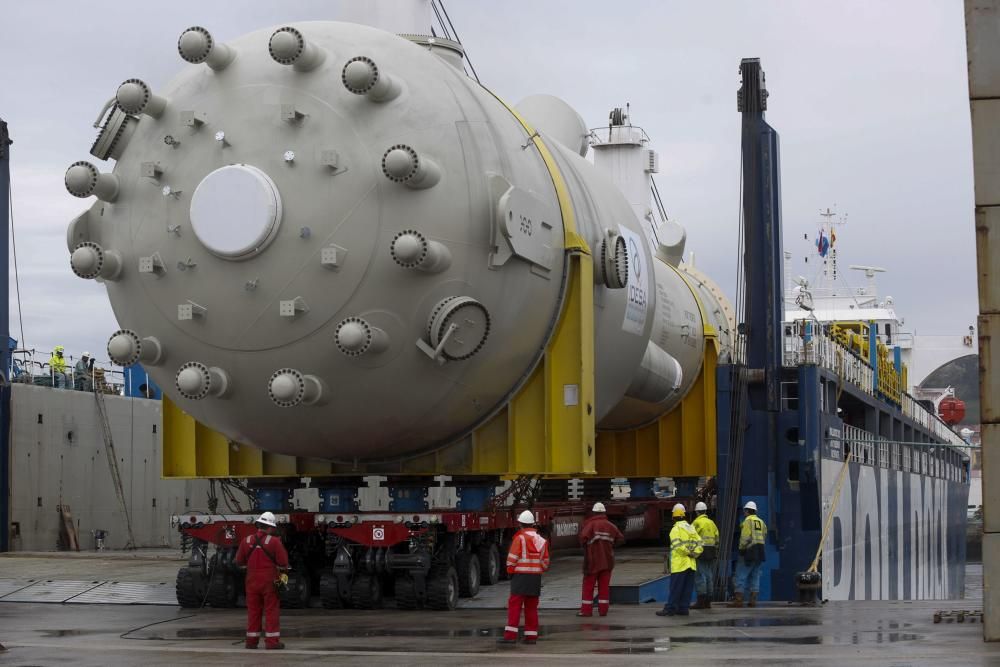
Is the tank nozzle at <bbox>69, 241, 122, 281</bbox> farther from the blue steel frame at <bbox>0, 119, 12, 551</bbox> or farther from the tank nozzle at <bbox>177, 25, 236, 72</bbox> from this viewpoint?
the blue steel frame at <bbox>0, 119, 12, 551</bbox>

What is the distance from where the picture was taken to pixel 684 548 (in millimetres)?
14438

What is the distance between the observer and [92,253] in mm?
13312

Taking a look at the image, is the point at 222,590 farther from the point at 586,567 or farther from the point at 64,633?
the point at 586,567

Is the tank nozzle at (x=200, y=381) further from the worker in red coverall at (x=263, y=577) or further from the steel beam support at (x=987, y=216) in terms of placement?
the steel beam support at (x=987, y=216)

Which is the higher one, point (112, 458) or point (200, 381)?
point (200, 381)

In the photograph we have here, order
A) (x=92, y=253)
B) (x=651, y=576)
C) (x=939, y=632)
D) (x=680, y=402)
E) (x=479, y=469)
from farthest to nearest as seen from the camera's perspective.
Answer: (x=680, y=402), (x=651, y=576), (x=479, y=469), (x=92, y=253), (x=939, y=632)

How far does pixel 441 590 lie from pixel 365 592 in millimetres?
809

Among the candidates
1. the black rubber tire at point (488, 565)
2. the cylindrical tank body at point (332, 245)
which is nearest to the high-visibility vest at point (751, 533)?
the black rubber tire at point (488, 565)

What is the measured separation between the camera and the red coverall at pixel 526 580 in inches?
462

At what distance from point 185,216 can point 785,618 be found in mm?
7367

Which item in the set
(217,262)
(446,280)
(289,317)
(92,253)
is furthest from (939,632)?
(92,253)

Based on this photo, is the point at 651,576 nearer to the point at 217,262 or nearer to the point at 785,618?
the point at 785,618

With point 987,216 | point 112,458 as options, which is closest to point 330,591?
point 987,216

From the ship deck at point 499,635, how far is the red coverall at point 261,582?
0.82 feet
